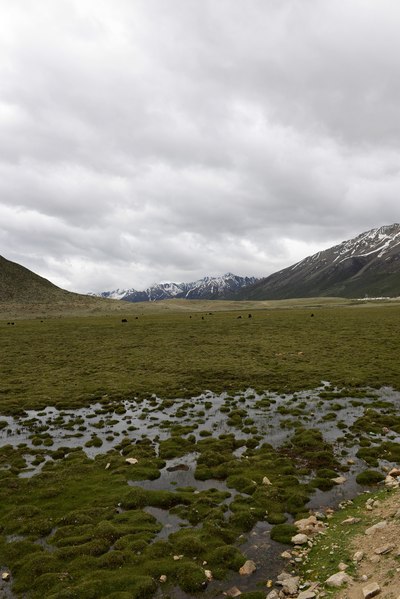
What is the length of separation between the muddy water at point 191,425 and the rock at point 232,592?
6.56ft

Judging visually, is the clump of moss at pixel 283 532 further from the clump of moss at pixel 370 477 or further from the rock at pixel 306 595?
the clump of moss at pixel 370 477

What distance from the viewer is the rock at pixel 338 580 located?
1172 cm

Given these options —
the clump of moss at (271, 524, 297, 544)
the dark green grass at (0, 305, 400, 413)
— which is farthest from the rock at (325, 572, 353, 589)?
the dark green grass at (0, 305, 400, 413)

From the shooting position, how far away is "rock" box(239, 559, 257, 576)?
13305mm

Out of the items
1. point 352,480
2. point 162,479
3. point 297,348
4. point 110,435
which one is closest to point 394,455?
point 352,480

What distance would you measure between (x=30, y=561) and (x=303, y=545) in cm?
1039

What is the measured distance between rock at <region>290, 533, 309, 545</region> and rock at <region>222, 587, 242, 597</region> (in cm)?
330

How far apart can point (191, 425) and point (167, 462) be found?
6.68m

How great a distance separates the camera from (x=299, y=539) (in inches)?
580

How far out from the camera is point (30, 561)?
1395cm

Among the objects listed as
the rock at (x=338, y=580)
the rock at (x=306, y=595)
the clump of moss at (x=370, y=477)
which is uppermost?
the rock at (x=338, y=580)

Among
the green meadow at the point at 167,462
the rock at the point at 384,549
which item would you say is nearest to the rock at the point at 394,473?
the green meadow at the point at 167,462

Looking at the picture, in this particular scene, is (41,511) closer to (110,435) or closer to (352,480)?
(110,435)

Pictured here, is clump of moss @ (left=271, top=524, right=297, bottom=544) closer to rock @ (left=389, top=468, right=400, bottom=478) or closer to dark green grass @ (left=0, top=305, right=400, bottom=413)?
rock @ (left=389, top=468, right=400, bottom=478)
